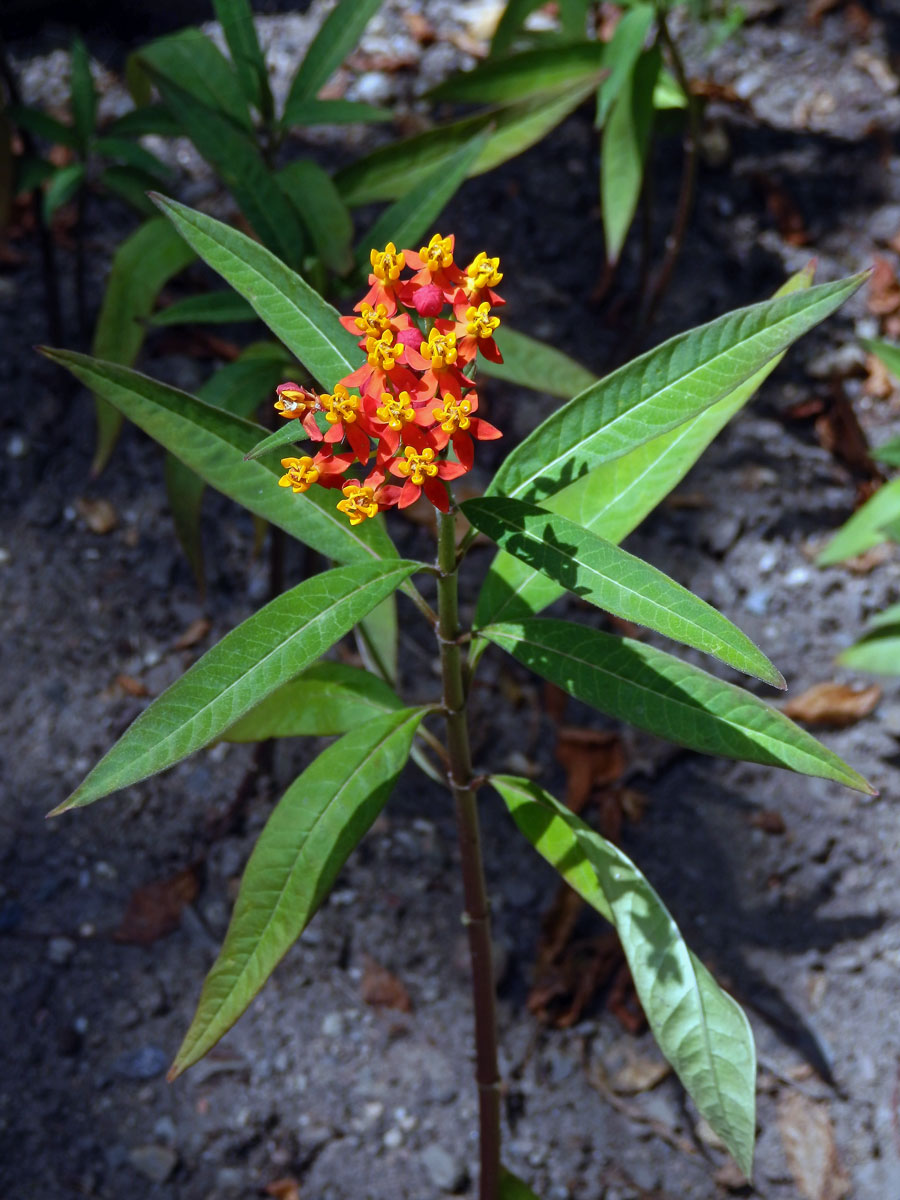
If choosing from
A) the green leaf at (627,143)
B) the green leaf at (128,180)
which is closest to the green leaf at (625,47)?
the green leaf at (627,143)

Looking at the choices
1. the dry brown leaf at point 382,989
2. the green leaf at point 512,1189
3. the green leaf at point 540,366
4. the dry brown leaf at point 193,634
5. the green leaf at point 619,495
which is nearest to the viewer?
the green leaf at point 619,495

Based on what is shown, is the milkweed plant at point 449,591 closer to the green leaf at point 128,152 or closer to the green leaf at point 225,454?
the green leaf at point 225,454

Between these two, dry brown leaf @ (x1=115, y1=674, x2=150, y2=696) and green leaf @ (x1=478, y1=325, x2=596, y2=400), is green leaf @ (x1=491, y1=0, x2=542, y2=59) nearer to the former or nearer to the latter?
green leaf @ (x1=478, y1=325, x2=596, y2=400)

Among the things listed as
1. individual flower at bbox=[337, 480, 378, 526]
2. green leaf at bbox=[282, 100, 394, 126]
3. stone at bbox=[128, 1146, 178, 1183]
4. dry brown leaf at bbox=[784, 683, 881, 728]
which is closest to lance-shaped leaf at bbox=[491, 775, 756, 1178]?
individual flower at bbox=[337, 480, 378, 526]

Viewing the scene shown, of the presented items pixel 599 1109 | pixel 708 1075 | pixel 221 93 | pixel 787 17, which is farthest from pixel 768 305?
pixel 787 17

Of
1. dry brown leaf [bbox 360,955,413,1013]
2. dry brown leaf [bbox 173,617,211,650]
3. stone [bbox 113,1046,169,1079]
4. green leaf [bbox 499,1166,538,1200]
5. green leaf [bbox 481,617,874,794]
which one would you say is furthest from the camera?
dry brown leaf [bbox 173,617,211,650]

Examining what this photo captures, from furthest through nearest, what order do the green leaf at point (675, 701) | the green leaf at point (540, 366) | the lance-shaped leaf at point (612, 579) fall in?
the green leaf at point (540, 366) < the green leaf at point (675, 701) < the lance-shaped leaf at point (612, 579)

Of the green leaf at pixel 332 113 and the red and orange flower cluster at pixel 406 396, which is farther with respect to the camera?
the green leaf at pixel 332 113
